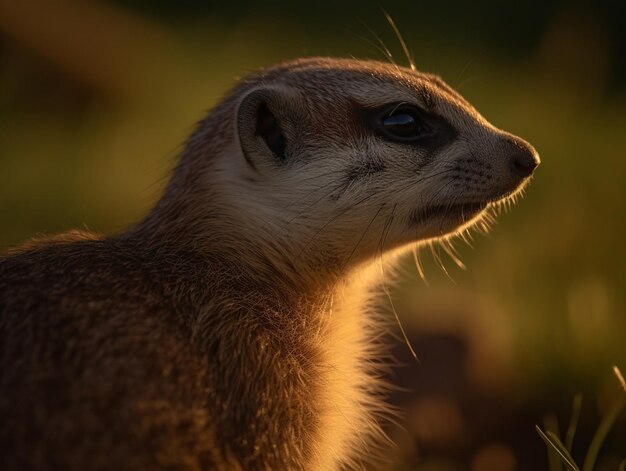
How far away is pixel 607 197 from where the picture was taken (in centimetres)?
490

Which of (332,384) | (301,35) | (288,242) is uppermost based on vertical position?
(288,242)

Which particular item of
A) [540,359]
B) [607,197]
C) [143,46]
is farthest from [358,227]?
[143,46]

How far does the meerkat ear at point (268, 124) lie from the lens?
8.91 ft

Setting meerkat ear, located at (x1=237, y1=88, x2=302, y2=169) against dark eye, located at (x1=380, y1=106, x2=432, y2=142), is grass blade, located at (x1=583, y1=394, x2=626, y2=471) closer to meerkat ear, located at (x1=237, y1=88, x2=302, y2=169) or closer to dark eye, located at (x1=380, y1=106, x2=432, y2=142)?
dark eye, located at (x1=380, y1=106, x2=432, y2=142)

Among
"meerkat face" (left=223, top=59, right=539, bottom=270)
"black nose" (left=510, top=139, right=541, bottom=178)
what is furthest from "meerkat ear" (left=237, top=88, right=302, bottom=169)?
"black nose" (left=510, top=139, right=541, bottom=178)

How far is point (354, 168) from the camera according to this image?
272 cm

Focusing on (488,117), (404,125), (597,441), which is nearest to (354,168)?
(404,125)

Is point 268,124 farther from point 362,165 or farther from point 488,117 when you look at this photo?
point 488,117

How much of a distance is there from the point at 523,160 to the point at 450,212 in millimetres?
256

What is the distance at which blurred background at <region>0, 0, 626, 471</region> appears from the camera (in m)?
3.66

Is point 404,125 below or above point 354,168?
above

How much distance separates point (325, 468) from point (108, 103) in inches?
187

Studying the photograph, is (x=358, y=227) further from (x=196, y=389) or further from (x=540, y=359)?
(x=540, y=359)

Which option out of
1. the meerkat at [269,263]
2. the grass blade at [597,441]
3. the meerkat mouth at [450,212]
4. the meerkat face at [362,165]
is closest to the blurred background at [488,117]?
the grass blade at [597,441]
